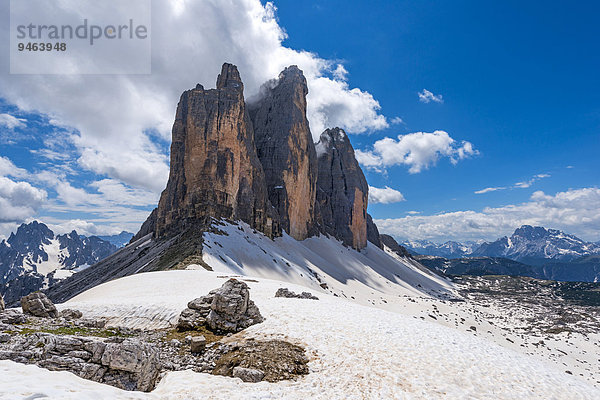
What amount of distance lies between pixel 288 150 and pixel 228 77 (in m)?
35.9

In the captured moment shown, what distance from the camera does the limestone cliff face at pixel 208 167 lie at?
79812 millimetres

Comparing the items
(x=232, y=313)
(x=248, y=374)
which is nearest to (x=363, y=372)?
(x=248, y=374)

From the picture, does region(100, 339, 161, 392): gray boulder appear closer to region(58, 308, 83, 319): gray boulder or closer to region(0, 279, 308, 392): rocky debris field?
region(0, 279, 308, 392): rocky debris field

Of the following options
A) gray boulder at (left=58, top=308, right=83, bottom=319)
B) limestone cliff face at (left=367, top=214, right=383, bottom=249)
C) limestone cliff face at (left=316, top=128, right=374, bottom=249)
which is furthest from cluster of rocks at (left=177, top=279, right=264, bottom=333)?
limestone cliff face at (left=367, top=214, right=383, bottom=249)

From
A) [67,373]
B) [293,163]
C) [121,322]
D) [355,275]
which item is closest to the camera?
[67,373]

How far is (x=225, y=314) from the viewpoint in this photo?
615 inches

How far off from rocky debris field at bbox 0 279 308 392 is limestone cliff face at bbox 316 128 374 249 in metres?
125

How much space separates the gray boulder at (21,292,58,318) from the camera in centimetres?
1780

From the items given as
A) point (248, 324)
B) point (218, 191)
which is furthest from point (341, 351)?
point (218, 191)

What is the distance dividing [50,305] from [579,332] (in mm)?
94925

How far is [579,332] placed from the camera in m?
66.5

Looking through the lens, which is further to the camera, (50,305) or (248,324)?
(50,305)

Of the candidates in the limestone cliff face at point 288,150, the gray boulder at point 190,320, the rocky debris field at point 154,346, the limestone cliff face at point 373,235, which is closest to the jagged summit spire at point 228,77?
the limestone cliff face at point 288,150

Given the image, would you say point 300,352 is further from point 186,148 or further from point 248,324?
point 186,148
